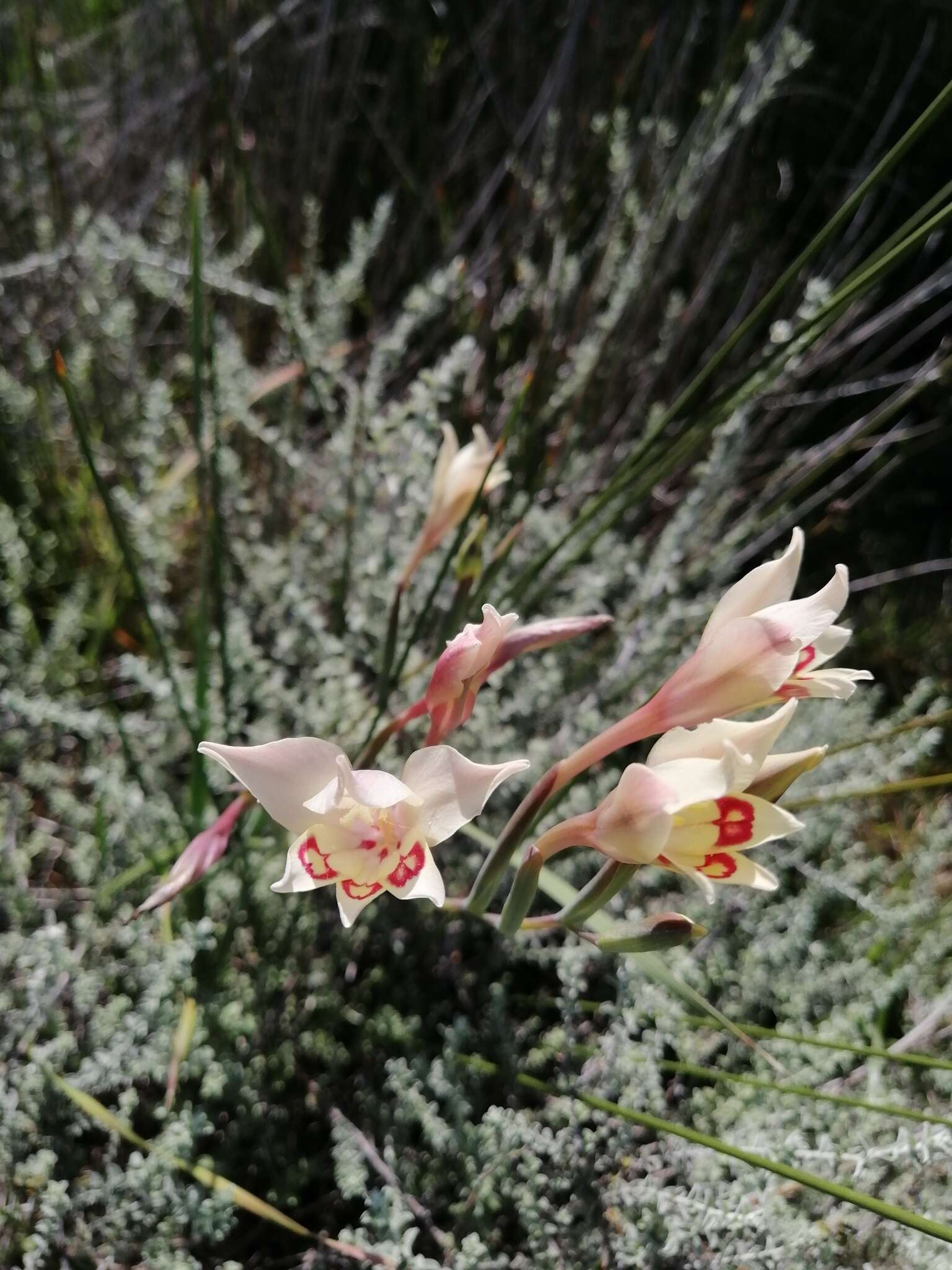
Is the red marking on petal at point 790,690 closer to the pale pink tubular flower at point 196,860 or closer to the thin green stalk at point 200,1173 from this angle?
the pale pink tubular flower at point 196,860

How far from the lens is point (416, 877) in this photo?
2.46 ft

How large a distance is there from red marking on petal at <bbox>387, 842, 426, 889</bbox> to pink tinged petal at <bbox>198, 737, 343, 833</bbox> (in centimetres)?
8

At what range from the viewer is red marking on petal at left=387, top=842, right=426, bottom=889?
2.49 ft

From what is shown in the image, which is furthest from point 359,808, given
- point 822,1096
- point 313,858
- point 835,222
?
point 835,222

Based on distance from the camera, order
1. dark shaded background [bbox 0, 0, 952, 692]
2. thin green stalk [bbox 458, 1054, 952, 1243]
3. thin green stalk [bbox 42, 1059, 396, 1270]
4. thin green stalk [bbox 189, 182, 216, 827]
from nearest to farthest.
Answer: thin green stalk [bbox 458, 1054, 952, 1243], thin green stalk [bbox 189, 182, 216, 827], thin green stalk [bbox 42, 1059, 396, 1270], dark shaded background [bbox 0, 0, 952, 692]

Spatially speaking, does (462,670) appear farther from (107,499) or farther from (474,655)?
(107,499)

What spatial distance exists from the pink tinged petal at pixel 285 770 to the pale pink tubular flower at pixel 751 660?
206 mm

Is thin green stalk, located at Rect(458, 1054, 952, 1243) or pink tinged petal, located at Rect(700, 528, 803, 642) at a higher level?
pink tinged petal, located at Rect(700, 528, 803, 642)

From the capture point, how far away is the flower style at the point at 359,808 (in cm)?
71

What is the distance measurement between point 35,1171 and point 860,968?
1.11 m

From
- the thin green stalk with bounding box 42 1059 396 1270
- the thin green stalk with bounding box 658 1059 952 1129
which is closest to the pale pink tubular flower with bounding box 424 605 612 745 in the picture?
the thin green stalk with bounding box 658 1059 952 1129

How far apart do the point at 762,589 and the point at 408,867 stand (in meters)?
0.38

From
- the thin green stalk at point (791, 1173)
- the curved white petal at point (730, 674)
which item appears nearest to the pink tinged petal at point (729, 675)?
the curved white petal at point (730, 674)

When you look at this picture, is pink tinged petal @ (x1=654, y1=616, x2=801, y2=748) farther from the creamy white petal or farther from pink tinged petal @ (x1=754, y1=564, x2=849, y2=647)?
the creamy white petal
